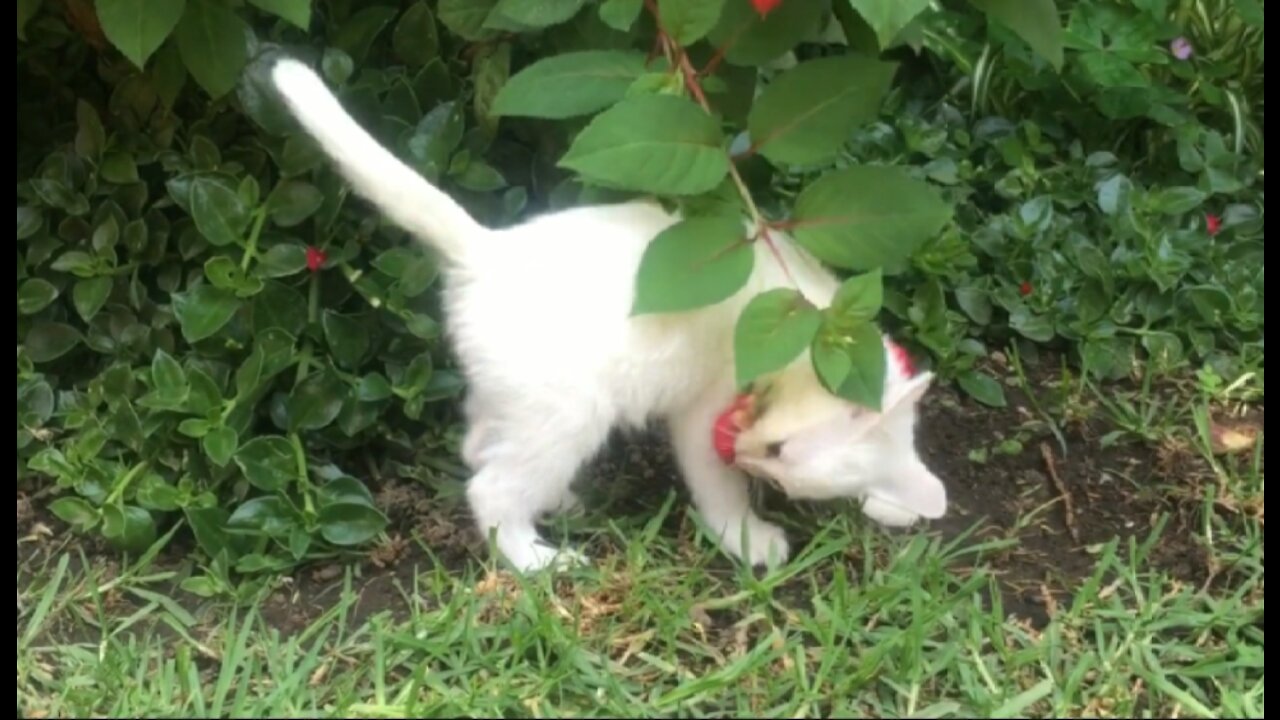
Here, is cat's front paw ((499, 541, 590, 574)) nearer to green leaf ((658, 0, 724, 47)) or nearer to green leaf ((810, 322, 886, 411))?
green leaf ((810, 322, 886, 411))

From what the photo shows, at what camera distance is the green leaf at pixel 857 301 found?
1387 millimetres

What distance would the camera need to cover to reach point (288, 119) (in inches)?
69.7

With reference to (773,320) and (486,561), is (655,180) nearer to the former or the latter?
(773,320)

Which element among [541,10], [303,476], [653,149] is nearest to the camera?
[653,149]

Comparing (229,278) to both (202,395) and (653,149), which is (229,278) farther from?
(653,149)

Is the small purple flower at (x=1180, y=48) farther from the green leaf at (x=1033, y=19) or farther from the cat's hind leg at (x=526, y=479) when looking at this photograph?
the cat's hind leg at (x=526, y=479)

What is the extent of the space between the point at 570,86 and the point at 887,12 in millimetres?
357

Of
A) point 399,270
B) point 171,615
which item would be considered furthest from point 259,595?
point 399,270

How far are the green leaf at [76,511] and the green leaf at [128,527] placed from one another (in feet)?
0.05

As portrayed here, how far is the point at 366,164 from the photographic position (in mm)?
1475

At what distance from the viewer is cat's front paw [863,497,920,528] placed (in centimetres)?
160

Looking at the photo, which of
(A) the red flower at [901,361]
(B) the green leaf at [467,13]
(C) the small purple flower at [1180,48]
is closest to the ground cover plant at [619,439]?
(B) the green leaf at [467,13]

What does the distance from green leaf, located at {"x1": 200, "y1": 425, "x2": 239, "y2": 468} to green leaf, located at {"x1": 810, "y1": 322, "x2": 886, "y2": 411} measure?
0.74m

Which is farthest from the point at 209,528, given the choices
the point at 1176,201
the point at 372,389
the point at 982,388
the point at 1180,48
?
the point at 1180,48
